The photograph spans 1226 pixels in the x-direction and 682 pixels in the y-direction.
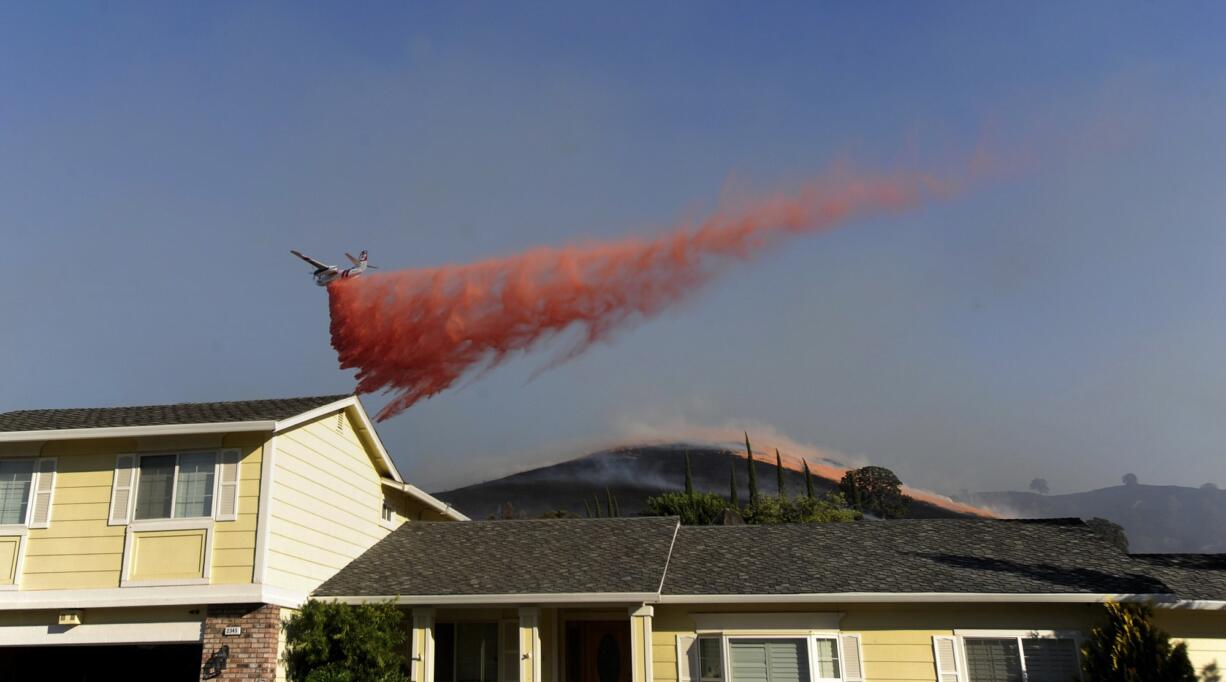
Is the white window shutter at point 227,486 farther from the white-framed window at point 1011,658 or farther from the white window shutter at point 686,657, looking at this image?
the white-framed window at point 1011,658

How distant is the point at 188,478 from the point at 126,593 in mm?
2000

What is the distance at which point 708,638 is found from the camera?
1666cm

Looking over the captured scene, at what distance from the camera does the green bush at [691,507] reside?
57869mm

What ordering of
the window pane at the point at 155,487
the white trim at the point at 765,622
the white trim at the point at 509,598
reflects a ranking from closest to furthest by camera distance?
the window pane at the point at 155,487, the white trim at the point at 509,598, the white trim at the point at 765,622

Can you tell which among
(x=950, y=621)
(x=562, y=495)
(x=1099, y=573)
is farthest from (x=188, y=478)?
(x=562, y=495)

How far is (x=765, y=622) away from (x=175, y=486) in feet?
33.6

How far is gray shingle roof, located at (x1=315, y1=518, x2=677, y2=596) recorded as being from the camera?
56.0 ft

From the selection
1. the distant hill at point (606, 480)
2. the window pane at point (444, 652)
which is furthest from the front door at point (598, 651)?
the distant hill at point (606, 480)

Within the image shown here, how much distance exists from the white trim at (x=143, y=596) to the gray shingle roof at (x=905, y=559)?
22.2 ft

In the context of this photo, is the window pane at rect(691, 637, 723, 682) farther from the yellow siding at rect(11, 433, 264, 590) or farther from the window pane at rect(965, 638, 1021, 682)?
the yellow siding at rect(11, 433, 264, 590)

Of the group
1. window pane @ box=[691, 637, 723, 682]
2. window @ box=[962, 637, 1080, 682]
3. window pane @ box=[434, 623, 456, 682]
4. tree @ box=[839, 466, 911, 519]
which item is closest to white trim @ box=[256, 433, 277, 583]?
window pane @ box=[434, 623, 456, 682]

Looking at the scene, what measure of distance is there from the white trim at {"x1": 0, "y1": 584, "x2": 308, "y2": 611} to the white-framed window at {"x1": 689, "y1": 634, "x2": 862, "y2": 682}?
720 cm

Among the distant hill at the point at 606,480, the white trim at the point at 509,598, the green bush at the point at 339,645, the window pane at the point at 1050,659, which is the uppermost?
the distant hill at the point at 606,480

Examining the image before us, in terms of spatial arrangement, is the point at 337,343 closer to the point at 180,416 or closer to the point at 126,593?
the point at 180,416
